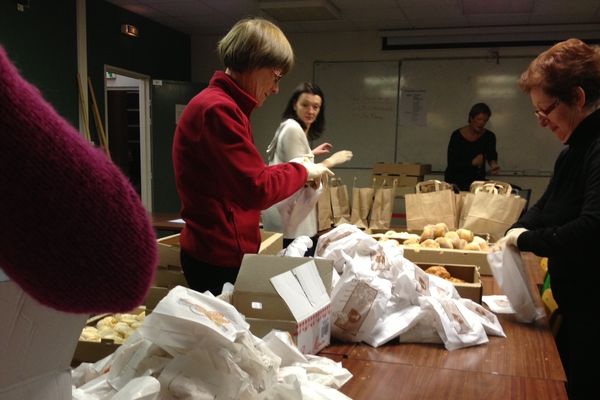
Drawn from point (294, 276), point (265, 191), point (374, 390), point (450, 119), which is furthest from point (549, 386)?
point (450, 119)

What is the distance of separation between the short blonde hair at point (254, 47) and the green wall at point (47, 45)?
2946mm

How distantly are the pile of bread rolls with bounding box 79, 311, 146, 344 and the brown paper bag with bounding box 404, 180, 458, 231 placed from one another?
6.02ft

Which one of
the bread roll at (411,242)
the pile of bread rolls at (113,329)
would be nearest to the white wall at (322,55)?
the bread roll at (411,242)

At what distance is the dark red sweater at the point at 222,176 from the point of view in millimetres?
1437

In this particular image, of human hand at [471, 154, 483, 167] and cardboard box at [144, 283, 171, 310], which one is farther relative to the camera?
human hand at [471, 154, 483, 167]

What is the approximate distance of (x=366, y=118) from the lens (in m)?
6.48

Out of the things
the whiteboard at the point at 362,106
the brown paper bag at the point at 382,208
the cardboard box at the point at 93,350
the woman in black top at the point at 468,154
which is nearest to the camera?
the cardboard box at the point at 93,350

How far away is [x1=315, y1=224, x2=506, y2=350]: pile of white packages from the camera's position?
140 cm

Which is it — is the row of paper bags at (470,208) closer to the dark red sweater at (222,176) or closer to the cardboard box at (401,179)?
the dark red sweater at (222,176)

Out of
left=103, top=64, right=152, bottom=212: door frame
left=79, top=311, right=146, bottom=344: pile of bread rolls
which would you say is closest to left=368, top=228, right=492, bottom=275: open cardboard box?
left=79, top=311, right=146, bottom=344: pile of bread rolls

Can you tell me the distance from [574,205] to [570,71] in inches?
15.4

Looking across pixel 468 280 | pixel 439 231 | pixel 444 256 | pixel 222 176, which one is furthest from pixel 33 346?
pixel 439 231

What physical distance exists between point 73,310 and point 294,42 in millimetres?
6524

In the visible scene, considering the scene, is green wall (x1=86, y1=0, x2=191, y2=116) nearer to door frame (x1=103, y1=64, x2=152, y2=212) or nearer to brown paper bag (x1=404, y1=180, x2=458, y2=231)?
door frame (x1=103, y1=64, x2=152, y2=212)
